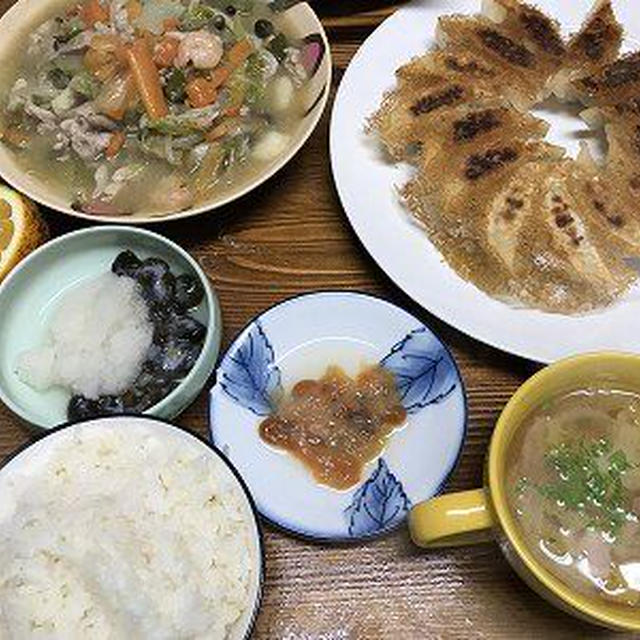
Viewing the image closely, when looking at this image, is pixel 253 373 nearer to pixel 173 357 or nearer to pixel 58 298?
pixel 173 357

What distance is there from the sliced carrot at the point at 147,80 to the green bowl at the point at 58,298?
1.20 feet

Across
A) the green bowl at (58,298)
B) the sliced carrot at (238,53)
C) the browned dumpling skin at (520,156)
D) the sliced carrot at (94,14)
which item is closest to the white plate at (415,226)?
the browned dumpling skin at (520,156)

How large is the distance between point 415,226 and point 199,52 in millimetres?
721

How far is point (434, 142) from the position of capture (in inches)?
83.1

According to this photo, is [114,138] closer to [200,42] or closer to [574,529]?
[200,42]

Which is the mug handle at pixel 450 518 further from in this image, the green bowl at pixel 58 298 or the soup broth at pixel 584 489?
the green bowl at pixel 58 298

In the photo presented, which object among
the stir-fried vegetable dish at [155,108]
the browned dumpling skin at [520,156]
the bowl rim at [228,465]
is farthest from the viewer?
the stir-fried vegetable dish at [155,108]

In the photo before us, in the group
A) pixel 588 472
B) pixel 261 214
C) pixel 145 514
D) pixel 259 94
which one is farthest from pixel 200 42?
pixel 588 472

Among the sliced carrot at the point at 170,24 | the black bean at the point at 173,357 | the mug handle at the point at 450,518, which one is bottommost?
the black bean at the point at 173,357

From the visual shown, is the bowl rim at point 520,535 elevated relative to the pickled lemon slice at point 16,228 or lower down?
lower down

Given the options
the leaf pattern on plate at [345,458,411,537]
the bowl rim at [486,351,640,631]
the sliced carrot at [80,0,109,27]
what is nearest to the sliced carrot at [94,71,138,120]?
the sliced carrot at [80,0,109,27]

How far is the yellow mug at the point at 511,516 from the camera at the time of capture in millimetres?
1422

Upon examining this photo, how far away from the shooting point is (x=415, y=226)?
6.86ft

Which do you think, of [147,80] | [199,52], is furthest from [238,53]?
[147,80]
